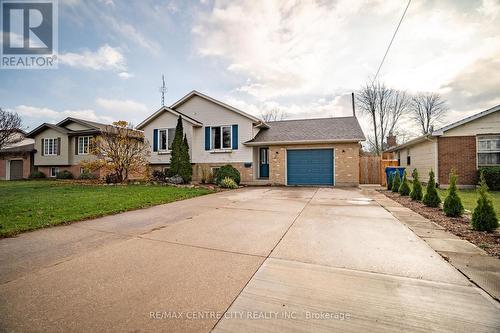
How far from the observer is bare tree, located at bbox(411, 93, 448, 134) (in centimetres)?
2772

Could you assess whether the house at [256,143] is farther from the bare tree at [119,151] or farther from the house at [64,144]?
the house at [64,144]

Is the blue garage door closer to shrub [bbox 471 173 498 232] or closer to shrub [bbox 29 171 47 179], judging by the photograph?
shrub [bbox 471 173 498 232]

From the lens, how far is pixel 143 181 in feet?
45.9

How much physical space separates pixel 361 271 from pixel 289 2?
A: 9.30 m

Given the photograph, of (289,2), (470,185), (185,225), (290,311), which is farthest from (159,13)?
(470,185)

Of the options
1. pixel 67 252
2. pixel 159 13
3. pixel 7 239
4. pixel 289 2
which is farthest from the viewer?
pixel 159 13

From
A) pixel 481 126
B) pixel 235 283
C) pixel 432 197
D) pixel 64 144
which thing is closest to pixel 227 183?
pixel 432 197

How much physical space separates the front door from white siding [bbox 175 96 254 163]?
6.14 feet

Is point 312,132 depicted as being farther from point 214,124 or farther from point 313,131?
point 214,124

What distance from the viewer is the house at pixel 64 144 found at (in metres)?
19.1

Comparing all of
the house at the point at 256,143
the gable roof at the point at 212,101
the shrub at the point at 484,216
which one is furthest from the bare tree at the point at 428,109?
the shrub at the point at 484,216

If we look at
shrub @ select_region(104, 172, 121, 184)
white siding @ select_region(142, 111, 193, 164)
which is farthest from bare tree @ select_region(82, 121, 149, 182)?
white siding @ select_region(142, 111, 193, 164)

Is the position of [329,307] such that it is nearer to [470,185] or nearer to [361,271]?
[361,271]

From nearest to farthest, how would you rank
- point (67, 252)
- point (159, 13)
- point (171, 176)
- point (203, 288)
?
point (203, 288), point (67, 252), point (159, 13), point (171, 176)
